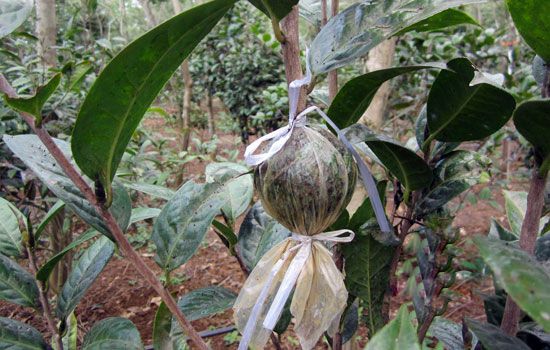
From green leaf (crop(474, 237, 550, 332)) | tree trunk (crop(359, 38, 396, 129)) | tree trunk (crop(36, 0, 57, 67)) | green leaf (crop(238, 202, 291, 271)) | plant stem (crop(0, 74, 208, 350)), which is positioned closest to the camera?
green leaf (crop(474, 237, 550, 332))

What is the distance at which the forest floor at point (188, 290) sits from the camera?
2.39m

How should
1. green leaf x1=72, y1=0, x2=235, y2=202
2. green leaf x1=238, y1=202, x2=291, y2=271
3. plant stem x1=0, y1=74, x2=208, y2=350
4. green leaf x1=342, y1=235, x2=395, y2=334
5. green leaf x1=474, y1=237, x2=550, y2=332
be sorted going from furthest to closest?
green leaf x1=238, y1=202, x2=291, y2=271, green leaf x1=342, y1=235, x2=395, y2=334, plant stem x1=0, y1=74, x2=208, y2=350, green leaf x1=72, y1=0, x2=235, y2=202, green leaf x1=474, y1=237, x2=550, y2=332

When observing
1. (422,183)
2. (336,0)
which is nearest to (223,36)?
(336,0)

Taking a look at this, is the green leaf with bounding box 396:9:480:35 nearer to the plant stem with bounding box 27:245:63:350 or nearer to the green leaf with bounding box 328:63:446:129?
the green leaf with bounding box 328:63:446:129

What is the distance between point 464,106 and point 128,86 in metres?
0.43

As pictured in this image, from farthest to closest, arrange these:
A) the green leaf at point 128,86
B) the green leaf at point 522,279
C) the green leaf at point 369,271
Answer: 1. the green leaf at point 369,271
2. the green leaf at point 128,86
3. the green leaf at point 522,279

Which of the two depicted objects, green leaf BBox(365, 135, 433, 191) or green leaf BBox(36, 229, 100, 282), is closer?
green leaf BBox(365, 135, 433, 191)

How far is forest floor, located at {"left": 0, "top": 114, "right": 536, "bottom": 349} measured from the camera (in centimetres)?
239

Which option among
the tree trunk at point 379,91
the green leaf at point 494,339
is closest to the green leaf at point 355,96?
the green leaf at point 494,339

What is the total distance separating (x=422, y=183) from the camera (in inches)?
24.8

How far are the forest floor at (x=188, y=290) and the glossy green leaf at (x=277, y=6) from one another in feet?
6.02

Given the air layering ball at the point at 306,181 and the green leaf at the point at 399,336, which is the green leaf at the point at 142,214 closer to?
the air layering ball at the point at 306,181

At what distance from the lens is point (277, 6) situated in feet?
1.73

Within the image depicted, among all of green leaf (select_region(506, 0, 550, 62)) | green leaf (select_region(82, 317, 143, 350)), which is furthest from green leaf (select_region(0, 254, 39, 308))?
green leaf (select_region(506, 0, 550, 62))
